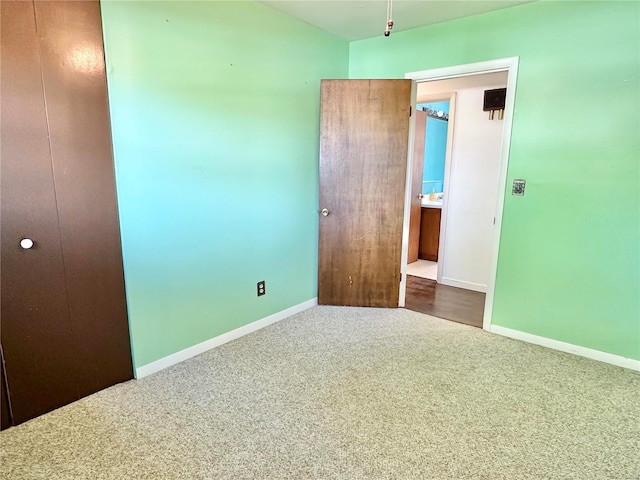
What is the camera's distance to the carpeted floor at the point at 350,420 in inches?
65.1

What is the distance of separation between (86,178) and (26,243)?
1.39 ft

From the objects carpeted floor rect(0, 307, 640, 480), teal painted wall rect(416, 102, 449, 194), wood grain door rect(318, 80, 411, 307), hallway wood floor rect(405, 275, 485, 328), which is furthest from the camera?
teal painted wall rect(416, 102, 449, 194)

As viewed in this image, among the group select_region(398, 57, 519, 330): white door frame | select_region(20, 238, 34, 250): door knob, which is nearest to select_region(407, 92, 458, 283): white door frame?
select_region(398, 57, 519, 330): white door frame

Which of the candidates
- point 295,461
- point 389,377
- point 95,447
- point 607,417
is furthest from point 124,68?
point 607,417

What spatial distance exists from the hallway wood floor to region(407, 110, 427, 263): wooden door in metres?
0.92

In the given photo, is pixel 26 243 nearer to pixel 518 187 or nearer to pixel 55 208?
pixel 55 208

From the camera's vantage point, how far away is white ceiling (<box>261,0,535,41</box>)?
103 inches

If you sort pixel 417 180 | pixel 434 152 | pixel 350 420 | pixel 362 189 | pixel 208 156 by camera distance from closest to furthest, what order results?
1. pixel 350 420
2. pixel 208 156
3. pixel 362 189
4. pixel 417 180
5. pixel 434 152

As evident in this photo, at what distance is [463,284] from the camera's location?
13.9 ft

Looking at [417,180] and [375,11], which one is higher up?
[375,11]

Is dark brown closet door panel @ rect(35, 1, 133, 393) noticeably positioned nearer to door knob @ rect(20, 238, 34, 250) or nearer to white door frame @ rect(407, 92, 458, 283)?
door knob @ rect(20, 238, 34, 250)

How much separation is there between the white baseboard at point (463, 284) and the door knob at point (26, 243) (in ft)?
12.6

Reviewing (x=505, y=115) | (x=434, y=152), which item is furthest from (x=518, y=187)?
(x=434, y=152)

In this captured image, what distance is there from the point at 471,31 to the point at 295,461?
123 inches
